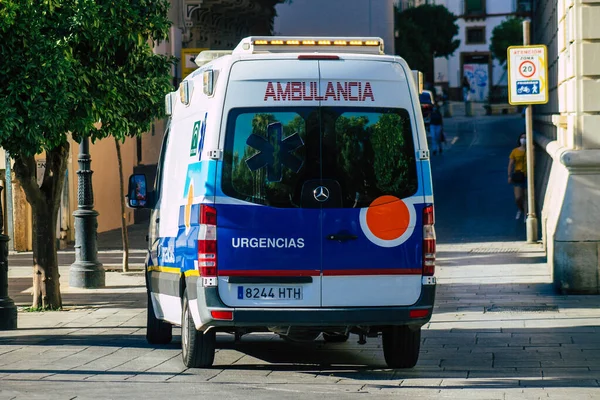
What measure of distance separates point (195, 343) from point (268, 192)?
139 centimetres

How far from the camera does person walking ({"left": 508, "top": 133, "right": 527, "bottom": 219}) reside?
2581 centimetres

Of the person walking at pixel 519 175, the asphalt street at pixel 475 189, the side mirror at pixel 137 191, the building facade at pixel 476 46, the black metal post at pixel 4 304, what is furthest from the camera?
the building facade at pixel 476 46

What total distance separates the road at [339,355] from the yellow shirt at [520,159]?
7419mm

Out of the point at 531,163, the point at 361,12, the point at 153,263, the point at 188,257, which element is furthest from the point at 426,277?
the point at 361,12

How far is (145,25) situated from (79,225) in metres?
4.38

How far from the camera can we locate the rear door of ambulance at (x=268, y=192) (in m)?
9.76

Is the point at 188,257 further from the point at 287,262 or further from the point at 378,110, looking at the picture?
the point at 378,110

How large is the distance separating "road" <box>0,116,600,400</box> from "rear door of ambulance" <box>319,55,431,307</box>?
728mm

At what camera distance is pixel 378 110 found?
9.95m

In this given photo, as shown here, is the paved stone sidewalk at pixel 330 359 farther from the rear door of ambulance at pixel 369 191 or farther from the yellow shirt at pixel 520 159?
the yellow shirt at pixel 520 159

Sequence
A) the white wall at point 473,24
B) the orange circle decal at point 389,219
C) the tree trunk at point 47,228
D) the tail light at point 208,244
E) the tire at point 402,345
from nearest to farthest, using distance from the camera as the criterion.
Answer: the tail light at point 208,244 → the orange circle decal at point 389,219 → the tire at point 402,345 → the tree trunk at point 47,228 → the white wall at point 473,24

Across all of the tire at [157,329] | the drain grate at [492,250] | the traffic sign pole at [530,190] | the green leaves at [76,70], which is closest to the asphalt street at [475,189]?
the traffic sign pole at [530,190]

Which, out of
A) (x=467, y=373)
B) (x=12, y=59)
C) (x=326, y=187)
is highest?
(x=12, y=59)

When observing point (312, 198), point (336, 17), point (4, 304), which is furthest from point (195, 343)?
point (336, 17)
